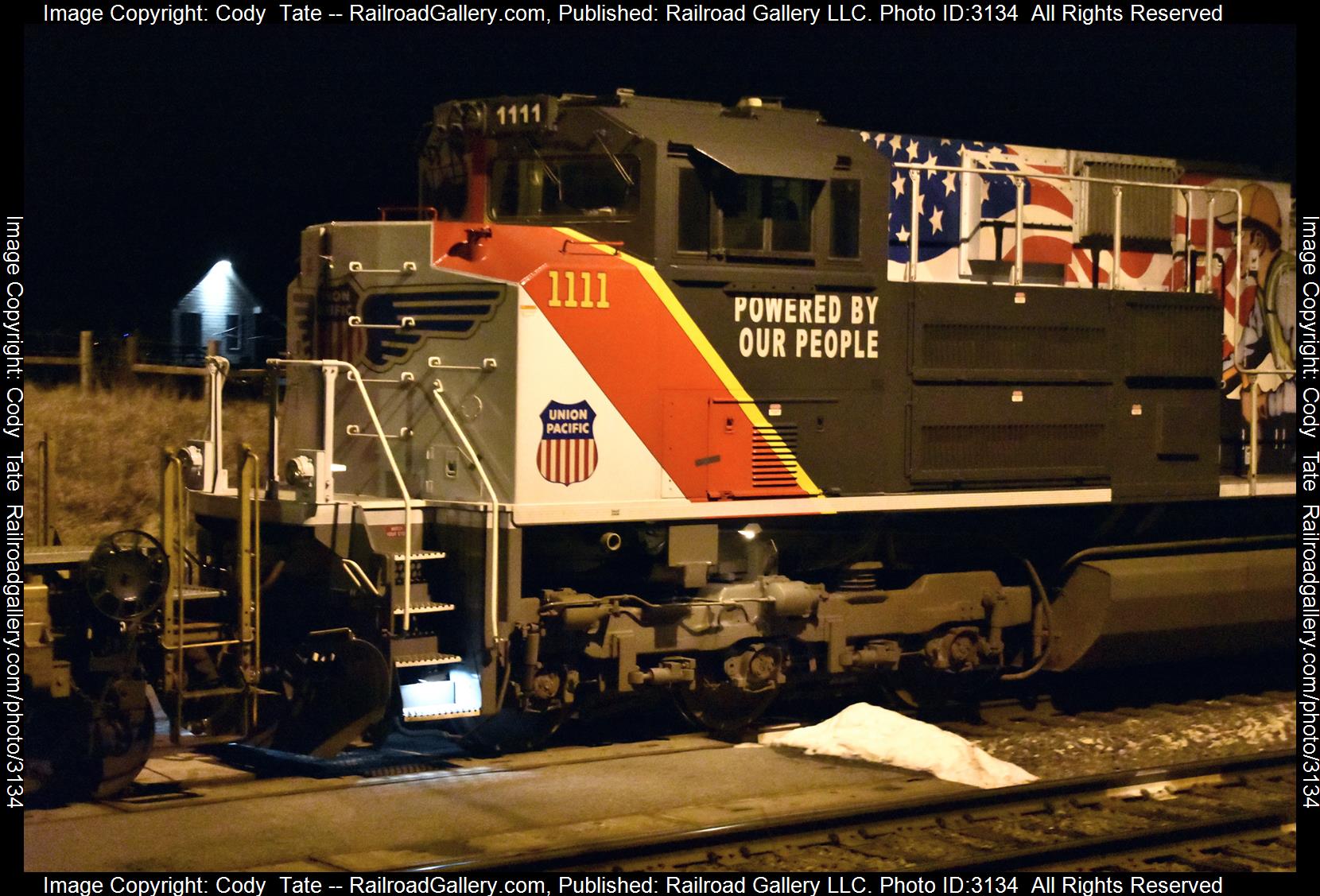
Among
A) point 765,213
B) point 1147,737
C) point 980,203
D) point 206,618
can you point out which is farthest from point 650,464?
point 1147,737

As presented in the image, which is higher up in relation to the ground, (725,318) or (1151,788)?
(725,318)

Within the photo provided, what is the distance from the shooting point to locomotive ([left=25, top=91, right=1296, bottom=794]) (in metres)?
8.74

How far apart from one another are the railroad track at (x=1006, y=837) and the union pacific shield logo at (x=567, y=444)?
217cm

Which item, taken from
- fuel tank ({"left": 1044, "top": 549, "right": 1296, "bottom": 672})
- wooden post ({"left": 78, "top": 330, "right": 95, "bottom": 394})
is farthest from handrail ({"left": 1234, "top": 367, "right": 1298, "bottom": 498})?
wooden post ({"left": 78, "top": 330, "right": 95, "bottom": 394})

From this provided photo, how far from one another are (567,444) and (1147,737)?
467 cm

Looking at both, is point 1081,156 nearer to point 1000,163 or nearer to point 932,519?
point 1000,163

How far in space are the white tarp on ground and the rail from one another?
2.77m

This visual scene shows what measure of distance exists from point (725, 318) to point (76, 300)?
1233cm

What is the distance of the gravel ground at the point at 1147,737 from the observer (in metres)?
10.1

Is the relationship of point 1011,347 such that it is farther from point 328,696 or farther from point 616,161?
point 328,696

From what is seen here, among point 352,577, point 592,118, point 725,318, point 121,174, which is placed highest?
point 121,174

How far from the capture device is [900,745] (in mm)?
9695

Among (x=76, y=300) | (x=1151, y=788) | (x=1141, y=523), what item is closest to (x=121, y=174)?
(x=76, y=300)

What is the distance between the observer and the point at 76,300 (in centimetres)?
1928
